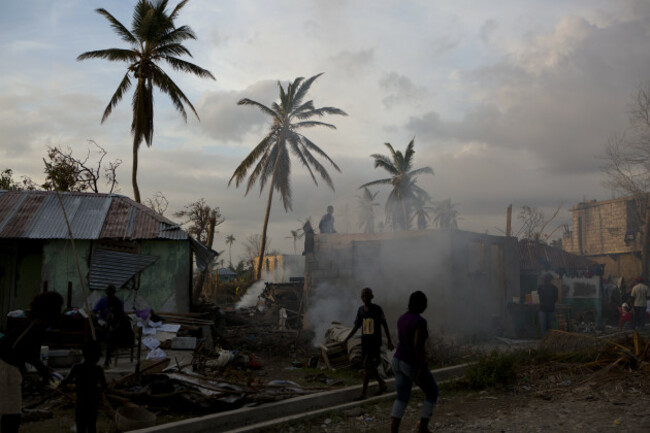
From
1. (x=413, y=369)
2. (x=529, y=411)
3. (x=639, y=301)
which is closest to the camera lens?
(x=413, y=369)

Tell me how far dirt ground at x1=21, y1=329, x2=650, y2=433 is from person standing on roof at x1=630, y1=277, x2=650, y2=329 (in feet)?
26.9

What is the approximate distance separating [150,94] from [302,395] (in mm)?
15302

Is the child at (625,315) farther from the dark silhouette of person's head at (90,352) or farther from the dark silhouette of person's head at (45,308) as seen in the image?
the dark silhouette of person's head at (45,308)

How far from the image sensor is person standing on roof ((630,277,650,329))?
1434 cm

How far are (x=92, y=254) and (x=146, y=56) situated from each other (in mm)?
9810

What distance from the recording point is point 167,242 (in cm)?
1210

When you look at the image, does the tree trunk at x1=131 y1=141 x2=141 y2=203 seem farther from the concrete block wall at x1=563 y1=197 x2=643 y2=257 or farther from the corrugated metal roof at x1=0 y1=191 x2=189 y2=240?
the concrete block wall at x1=563 y1=197 x2=643 y2=257

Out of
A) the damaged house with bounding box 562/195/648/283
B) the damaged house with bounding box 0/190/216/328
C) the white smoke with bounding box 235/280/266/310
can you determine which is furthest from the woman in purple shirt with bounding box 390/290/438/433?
the damaged house with bounding box 562/195/648/283

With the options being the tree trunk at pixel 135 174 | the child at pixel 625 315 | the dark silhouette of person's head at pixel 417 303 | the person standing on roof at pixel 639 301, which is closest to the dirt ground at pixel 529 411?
the dark silhouette of person's head at pixel 417 303

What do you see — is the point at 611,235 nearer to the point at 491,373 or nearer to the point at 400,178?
the point at 400,178

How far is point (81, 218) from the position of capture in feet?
40.2

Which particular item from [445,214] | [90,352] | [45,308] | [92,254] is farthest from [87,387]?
[445,214]

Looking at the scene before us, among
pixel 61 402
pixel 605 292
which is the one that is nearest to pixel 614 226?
pixel 605 292

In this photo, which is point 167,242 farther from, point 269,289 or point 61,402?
point 269,289
